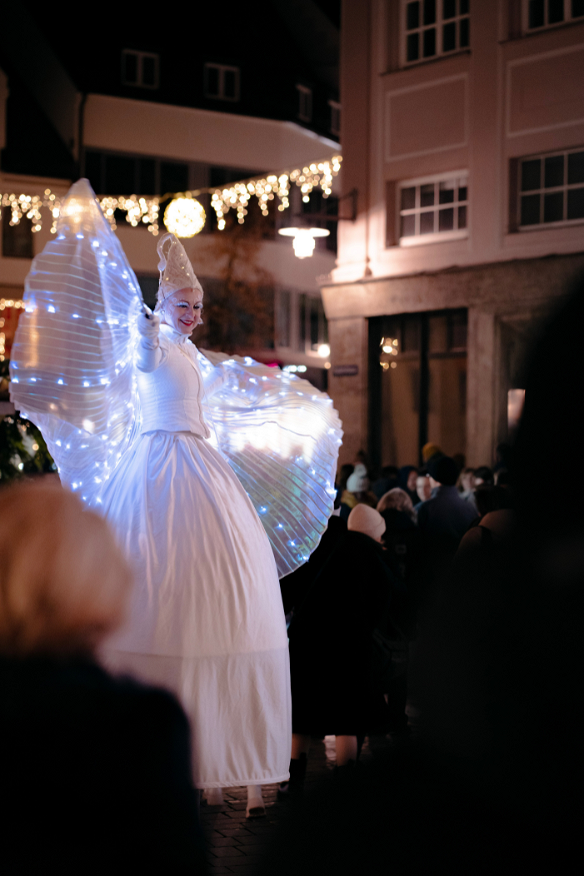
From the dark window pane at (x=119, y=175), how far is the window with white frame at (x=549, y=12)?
13.6m

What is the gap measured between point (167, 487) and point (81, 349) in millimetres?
716

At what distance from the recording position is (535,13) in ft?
43.3

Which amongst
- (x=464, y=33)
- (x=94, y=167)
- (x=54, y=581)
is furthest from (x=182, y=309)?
(x=94, y=167)

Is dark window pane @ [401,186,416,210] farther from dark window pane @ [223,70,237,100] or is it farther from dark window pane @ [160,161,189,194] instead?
dark window pane @ [223,70,237,100]

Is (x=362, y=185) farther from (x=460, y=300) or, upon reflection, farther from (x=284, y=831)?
(x=284, y=831)

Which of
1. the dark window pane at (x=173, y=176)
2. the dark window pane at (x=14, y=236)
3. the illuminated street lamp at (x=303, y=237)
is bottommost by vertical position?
the illuminated street lamp at (x=303, y=237)

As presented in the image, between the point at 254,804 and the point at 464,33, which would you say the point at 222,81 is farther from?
the point at 254,804

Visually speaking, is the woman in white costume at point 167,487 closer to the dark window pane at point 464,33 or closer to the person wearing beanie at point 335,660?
the person wearing beanie at point 335,660

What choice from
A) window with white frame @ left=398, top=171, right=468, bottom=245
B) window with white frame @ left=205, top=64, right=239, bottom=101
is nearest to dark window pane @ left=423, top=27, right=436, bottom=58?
window with white frame @ left=398, top=171, right=468, bottom=245

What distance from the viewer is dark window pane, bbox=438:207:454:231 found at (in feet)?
46.5

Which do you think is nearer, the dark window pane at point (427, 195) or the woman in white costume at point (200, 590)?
the woman in white costume at point (200, 590)

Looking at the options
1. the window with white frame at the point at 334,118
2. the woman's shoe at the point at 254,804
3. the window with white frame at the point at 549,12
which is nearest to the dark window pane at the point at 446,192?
the window with white frame at the point at 549,12

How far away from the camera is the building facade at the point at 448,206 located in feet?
42.8

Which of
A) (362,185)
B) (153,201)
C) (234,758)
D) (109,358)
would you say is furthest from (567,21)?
(234,758)
